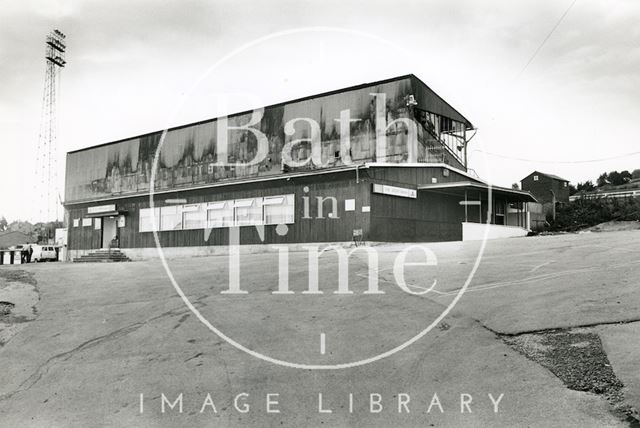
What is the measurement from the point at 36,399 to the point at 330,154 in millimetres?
23280

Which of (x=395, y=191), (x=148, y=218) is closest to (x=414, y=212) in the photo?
(x=395, y=191)

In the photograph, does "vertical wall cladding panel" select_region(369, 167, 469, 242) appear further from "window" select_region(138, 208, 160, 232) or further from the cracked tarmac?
"window" select_region(138, 208, 160, 232)

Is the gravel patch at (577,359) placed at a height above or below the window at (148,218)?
below

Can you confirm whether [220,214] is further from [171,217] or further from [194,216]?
[171,217]

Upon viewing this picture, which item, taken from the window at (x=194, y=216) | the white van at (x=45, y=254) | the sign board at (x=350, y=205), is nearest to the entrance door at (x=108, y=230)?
the window at (x=194, y=216)

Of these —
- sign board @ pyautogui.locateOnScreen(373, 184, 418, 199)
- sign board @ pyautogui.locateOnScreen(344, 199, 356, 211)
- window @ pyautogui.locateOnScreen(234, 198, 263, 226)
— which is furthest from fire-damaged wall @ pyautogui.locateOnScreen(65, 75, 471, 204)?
sign board @ pyautogui.locateOnScreen(344, 199, 356, 211)

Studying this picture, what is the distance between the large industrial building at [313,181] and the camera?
80.3 ft

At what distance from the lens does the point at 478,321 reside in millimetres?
8000

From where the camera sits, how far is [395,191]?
959 inches

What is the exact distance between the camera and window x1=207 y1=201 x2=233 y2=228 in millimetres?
28469

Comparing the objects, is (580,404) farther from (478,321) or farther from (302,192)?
(302,192)

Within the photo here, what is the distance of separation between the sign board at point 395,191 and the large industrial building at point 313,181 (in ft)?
0.26

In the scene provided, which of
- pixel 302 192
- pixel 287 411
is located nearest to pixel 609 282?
pixel 287 411

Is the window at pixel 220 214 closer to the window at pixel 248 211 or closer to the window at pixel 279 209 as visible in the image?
the window at pixel 248 211
